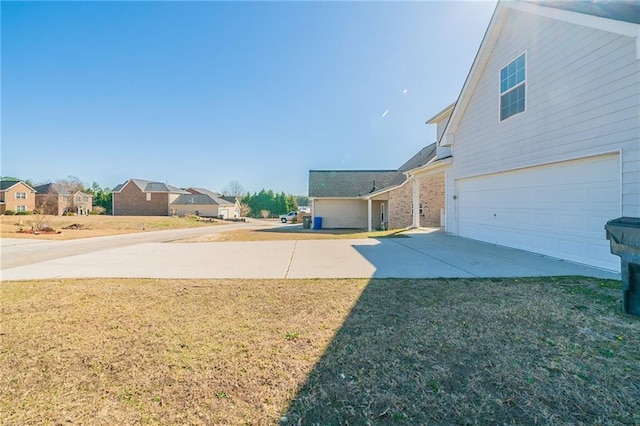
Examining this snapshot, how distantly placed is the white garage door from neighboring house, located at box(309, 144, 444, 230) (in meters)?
8.25

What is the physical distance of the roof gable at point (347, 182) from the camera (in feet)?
72.3

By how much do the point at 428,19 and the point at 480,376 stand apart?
1138 cm

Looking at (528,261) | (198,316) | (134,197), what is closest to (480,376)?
(198,316)

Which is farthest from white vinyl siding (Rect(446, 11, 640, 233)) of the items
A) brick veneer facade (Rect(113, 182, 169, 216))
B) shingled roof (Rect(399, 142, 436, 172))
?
brick veneer facade (Rect(113, 182, 169, 216))

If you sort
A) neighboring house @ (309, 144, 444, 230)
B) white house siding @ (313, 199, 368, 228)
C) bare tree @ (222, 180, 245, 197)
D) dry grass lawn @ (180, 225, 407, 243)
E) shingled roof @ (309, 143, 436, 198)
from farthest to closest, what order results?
1. bare tree @ (222, 180, 245, 197)
2. white house siding @ (313, 199, 368, 228)
3. shingled roof @ (309, 143, 436, 198)
4. neighboring house @ (309, 144, 444, 230)
5. dry grass lawn @ (180, 225, 407, 243)

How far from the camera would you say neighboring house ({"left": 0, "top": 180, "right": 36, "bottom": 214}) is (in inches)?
1511

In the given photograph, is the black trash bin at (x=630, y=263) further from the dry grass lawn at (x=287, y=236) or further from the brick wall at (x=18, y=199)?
the brick wall at (x=18, y=199)

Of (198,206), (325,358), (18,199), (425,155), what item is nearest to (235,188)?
(198,206)

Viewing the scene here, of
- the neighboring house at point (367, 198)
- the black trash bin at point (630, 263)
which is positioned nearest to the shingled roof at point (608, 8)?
the black trash bin at point (630, 263)

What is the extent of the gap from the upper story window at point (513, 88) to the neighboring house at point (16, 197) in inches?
2329

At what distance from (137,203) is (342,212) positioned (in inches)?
1610

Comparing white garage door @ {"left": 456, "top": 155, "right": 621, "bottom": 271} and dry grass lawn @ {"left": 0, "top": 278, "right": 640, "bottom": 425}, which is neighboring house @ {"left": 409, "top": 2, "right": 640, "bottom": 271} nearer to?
white garage door @ {"left": 456, "top": 155, "right": 621, "bottom": 271}

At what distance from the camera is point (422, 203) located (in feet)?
58.3

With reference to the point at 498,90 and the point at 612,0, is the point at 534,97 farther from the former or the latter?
the point at 612,0
